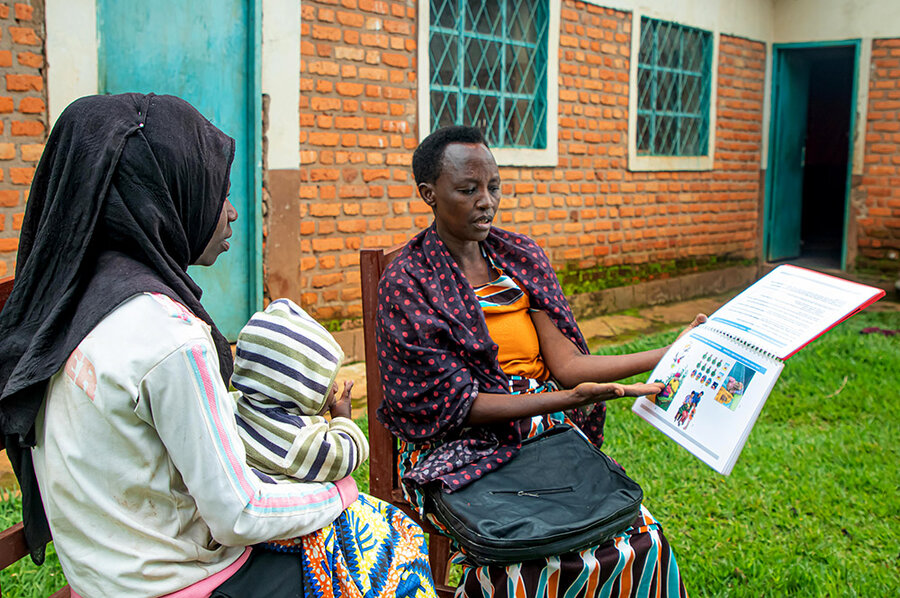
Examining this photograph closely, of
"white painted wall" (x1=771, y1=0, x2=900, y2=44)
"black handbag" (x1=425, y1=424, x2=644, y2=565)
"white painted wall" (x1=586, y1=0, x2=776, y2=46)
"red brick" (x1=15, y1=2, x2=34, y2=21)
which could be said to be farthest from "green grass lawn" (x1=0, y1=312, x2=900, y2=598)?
"white painted wall" (x1=771, y1=0, x2=900, y2=44)

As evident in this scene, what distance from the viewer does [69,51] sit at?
13.6 feet

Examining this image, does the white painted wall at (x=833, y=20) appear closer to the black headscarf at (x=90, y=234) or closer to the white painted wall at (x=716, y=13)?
the white painted wall at (x=716, y=13)

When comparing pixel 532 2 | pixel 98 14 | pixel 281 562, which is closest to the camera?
pixel 281 562

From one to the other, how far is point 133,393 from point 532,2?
611 centimetres

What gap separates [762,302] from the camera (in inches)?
82.7

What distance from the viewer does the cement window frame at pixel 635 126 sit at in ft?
25.1

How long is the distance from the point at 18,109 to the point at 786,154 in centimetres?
863

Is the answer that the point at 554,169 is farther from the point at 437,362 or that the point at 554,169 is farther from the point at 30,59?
the point at 437,362

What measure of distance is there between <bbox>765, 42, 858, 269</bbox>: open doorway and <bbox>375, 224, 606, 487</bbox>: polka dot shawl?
27.6 feet

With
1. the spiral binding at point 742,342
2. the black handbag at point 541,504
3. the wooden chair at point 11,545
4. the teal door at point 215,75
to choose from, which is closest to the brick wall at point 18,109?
the teal door at point 215,75

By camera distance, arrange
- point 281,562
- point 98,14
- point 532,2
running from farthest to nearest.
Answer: point 532,2, point 98,14, point 281,562

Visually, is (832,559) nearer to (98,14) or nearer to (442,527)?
(442,527)

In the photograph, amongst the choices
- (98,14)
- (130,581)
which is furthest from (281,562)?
(98,14)

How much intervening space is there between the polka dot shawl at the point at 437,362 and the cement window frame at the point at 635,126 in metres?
5.83
